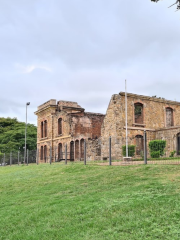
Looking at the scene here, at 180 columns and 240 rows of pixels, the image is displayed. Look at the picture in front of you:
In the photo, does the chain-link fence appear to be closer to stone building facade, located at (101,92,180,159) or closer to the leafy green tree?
stone building facade, located at (101,92,180,159)

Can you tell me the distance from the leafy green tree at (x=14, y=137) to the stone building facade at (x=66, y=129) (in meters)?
10.7

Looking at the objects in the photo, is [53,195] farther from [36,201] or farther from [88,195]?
[88,195]

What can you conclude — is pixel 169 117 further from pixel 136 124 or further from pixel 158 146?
pixel 158 146

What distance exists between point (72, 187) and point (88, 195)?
169 centimetres

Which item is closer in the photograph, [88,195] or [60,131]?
[88,195]

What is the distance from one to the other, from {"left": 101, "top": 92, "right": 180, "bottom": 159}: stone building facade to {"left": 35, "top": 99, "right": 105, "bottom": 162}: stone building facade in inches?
161

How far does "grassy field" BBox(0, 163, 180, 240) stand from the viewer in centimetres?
518

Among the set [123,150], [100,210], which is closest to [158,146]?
[123,150]

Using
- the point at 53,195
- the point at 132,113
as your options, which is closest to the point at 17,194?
the point at 53,195

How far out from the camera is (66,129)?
33.1 metres

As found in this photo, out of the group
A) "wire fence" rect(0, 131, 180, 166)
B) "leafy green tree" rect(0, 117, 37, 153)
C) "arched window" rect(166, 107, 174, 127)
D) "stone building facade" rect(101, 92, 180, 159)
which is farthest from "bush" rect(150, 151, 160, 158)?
"leafy green tree" rect(0, 117, 37, 153)

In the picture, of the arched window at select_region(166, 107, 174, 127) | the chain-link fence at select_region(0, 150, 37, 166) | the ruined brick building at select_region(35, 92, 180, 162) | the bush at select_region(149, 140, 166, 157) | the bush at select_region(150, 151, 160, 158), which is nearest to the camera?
the bush at select_region(150, 151, 160, 158)

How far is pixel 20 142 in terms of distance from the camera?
4953 cm

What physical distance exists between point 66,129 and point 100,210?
26875 mm
